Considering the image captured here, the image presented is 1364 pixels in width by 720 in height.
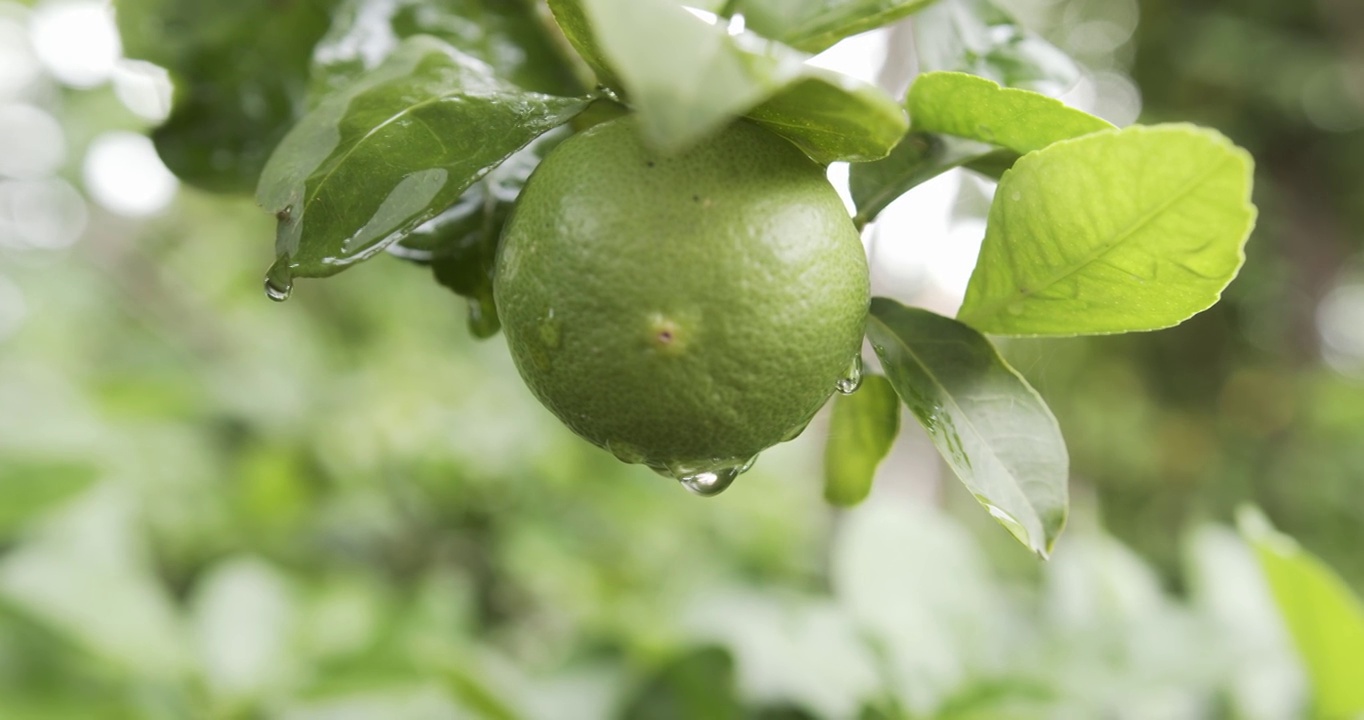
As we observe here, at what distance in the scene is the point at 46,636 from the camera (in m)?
1.10

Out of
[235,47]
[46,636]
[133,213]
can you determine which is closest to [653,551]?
[46,636]

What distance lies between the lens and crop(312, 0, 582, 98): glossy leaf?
1.99ft

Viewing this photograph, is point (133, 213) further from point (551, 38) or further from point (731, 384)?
point (731, 384)

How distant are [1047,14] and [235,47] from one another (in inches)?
205

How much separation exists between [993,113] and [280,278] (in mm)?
299

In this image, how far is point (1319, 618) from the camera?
0.88m

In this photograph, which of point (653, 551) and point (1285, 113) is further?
point (1285, 113)

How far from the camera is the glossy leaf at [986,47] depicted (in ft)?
1.80

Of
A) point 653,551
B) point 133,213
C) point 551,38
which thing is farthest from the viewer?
point 133,213

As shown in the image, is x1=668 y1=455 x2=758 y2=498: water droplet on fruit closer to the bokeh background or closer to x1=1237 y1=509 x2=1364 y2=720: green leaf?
the bokeh background

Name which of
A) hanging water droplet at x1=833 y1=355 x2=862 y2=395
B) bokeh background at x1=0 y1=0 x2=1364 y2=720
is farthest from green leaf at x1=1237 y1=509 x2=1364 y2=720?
hanging water droplet at x1=833 y1=355 x2=862 y2=395

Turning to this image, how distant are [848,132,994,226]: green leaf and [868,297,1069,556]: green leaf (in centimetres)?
6

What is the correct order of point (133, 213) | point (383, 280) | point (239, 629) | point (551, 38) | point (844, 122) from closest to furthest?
point (844, 122)
point (551, 38)
point (239, 629)
point (383, 280)
point (133, 213)

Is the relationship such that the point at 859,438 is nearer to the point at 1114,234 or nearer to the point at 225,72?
the point at 1114,234
